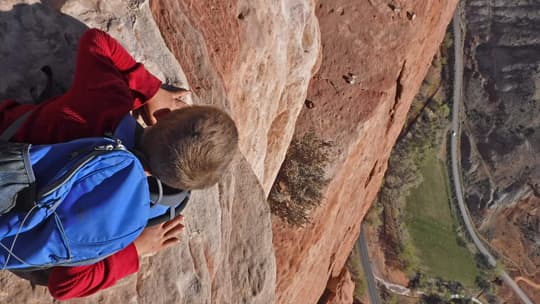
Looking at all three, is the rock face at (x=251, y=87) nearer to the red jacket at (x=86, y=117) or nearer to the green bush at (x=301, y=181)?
the green bush at (x=301, y=181)

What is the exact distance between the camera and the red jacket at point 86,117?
7.18ft

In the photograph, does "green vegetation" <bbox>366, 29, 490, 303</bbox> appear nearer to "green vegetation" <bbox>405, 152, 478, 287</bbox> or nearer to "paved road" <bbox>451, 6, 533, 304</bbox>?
"green vegetation" <bbox>405, 152, 478, 287</bbox>

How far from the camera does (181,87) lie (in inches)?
144

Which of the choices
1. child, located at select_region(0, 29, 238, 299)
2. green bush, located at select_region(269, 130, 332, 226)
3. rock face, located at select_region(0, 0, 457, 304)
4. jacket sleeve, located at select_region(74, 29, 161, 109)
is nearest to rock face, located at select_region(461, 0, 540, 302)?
rock face, located at select_region(0, 0, 457, 304)

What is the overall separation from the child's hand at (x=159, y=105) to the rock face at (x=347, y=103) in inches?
181

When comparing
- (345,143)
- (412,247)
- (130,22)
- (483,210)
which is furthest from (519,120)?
(130,22)

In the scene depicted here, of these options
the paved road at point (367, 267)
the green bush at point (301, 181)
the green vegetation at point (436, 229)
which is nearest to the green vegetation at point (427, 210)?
the green vegetation at point (436, 229)

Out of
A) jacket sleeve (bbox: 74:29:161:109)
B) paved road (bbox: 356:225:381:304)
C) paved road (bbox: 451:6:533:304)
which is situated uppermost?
jacket sleeve (bbox: 74:29:161:109)

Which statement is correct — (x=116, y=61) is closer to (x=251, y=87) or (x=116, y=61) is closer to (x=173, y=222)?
(x=173, y=222)

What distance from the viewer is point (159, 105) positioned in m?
3.06

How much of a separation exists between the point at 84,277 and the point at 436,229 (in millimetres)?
21081

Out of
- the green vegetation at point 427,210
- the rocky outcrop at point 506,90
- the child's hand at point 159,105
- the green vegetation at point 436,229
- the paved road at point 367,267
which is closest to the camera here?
the child's hand at point 159,105

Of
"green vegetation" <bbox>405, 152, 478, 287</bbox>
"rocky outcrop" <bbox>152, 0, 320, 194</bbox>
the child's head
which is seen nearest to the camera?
the child's head

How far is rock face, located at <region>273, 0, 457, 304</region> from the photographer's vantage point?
781 cm
